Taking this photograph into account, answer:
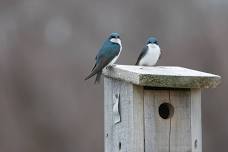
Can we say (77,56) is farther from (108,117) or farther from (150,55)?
(108,117)

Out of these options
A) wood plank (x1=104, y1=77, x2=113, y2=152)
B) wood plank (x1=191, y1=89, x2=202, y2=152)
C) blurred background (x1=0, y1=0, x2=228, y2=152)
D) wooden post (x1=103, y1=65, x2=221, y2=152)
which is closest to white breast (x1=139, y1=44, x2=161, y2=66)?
wood plank (x1=104, y1=77, x2=113, y2=152)

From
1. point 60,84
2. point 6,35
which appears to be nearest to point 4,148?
point 60,84

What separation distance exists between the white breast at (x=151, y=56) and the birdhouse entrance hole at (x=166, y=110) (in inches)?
31.4

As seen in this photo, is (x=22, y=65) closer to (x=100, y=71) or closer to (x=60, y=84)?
(x=60, y=84)

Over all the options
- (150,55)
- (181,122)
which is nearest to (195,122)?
(181,122)

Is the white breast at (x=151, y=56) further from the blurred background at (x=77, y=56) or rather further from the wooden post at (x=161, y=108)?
the blurred background at (x=77, y=56)

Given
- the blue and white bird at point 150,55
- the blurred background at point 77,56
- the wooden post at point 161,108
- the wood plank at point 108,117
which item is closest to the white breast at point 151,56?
the blue and white bird at point 150,55

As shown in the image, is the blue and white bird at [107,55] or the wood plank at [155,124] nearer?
the wood plank at [155,124]

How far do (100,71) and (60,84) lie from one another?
23.1ft

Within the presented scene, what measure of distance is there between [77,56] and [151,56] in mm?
7247

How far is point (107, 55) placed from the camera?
5535 mm

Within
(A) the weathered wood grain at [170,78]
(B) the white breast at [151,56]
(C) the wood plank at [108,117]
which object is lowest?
(C) the wood plank at [108,117]

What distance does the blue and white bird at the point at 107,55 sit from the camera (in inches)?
213

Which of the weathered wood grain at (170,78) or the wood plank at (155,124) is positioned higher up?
the weathered wood grain at (170,78)
